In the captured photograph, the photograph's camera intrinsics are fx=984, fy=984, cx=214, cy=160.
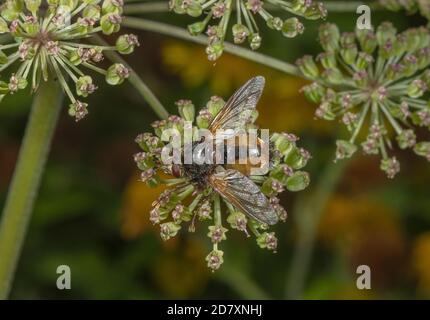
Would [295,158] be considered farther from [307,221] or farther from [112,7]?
[307,221]

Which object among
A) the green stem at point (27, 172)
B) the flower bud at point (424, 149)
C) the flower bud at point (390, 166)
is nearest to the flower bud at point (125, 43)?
the green stem at point (27, 172)

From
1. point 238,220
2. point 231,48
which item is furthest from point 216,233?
point 231,48

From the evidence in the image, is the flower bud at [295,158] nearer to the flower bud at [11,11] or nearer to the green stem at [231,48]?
the green stem at [231,48]

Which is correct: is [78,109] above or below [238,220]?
Answer: above

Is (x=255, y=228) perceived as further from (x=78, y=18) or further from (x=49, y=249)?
(x=49, y=249)

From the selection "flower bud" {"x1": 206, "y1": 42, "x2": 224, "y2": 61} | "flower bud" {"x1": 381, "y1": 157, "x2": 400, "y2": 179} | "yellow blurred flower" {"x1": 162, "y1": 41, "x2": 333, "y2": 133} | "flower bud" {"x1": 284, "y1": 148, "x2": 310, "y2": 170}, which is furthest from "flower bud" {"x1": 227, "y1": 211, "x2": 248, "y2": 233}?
"yellow blurred flower" {"x1": 162, "y1": 41, "x2": 333, "y2": 133}

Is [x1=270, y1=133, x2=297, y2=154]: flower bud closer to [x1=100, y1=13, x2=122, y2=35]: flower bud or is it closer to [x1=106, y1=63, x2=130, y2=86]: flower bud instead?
[x1=106, y1=63, x2=130, y2=86]: flower bud

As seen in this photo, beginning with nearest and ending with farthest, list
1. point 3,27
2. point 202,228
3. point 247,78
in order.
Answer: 1. point 3,27
2. point 202,228
3. point 247,78
